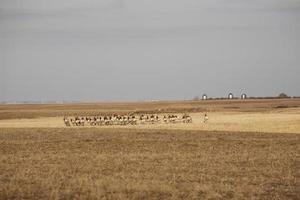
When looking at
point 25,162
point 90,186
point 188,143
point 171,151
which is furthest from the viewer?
point 188,143

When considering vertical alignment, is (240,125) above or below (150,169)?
above

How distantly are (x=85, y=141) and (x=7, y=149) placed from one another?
18.8 ft

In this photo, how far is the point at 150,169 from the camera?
20.0 m

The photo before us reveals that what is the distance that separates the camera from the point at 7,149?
27812 mm

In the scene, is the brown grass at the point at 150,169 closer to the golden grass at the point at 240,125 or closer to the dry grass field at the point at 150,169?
the dry grass field at the point at 150,169

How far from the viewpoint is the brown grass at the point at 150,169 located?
15.4 m

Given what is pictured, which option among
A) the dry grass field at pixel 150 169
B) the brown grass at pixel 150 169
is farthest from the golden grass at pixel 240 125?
the brown grass at pixel 150 169

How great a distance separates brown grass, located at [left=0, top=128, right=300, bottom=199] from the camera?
1540 cm

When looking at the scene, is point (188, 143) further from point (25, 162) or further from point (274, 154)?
point (25, 162)

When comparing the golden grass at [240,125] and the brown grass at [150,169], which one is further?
the golden grass at [240,125]

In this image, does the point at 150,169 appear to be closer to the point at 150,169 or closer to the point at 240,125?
the point at 150,169

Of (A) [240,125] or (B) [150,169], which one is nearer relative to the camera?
(B) [150,169]

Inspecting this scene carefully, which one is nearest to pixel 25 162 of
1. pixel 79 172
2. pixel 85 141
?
pixel 79 172

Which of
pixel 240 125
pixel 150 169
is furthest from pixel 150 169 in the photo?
pixel 240 125
